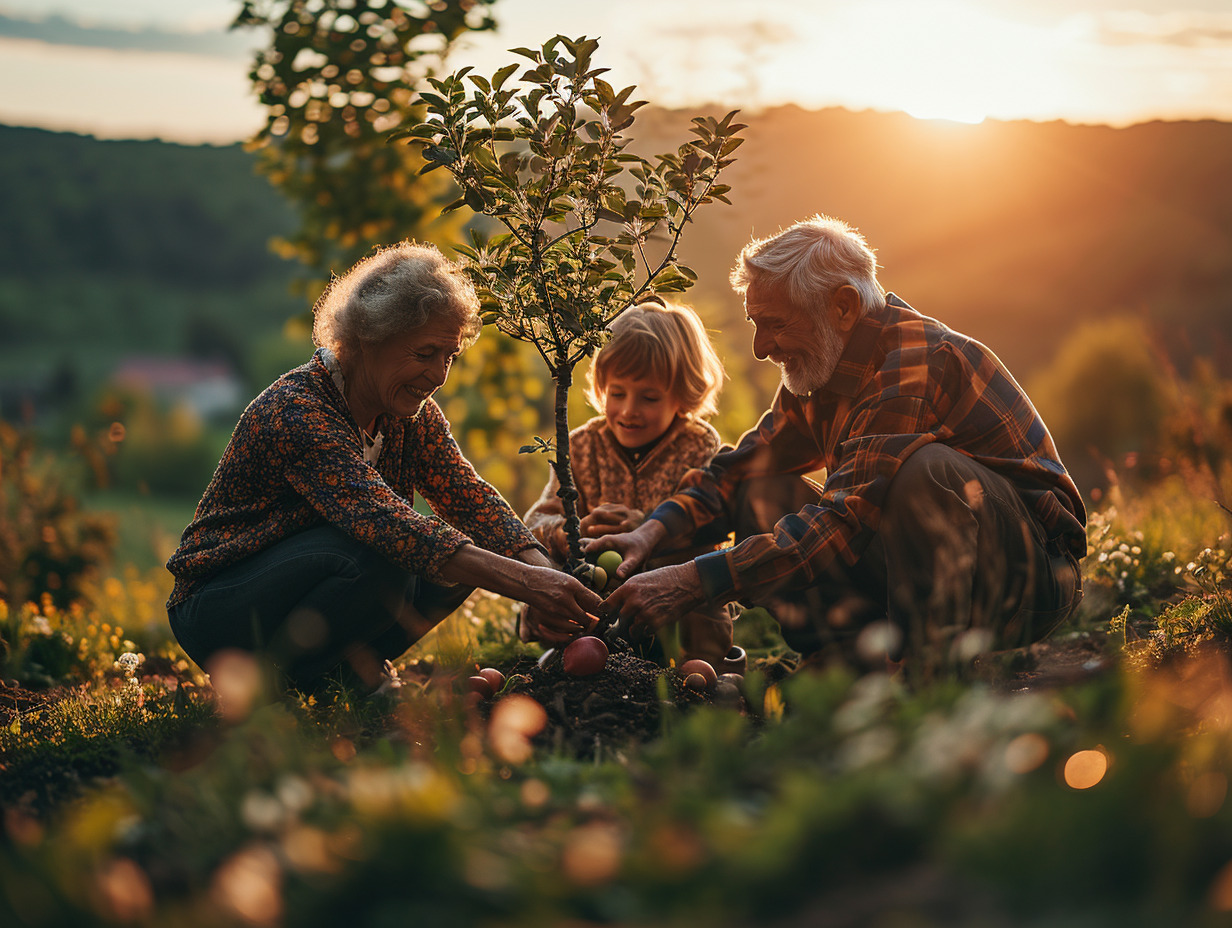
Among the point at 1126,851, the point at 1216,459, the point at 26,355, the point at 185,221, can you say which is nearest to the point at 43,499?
the point at 1126,851

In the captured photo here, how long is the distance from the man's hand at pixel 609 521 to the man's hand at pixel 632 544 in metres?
0.25

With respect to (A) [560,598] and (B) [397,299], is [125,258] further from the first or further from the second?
(A) [560,598]

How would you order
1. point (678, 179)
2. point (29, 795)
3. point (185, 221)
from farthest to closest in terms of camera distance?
point (185, 221) < point (678, 179) < point (29, 795)

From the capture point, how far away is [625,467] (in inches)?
174

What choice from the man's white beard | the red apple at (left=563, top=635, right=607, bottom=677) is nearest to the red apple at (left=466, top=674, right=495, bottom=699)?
the red apple at (left=563, top=635, right=607, bottom=677)

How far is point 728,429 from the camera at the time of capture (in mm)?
8609

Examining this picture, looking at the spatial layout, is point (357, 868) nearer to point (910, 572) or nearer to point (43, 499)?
point (910, 572)

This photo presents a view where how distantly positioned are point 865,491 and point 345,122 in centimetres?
535

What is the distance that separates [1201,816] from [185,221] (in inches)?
1826

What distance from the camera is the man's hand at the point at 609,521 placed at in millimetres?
4082

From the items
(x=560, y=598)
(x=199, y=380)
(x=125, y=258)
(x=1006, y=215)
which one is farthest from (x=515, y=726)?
(x=125, y=258)

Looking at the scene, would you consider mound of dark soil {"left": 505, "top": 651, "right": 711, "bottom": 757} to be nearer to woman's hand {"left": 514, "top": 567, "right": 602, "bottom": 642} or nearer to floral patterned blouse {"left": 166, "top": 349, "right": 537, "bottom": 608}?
woman's hand {"left": 514, "top": 567, "right": 602, "bottom": 642}

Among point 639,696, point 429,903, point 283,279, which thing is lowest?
point 639,696

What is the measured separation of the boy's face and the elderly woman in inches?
35.0
